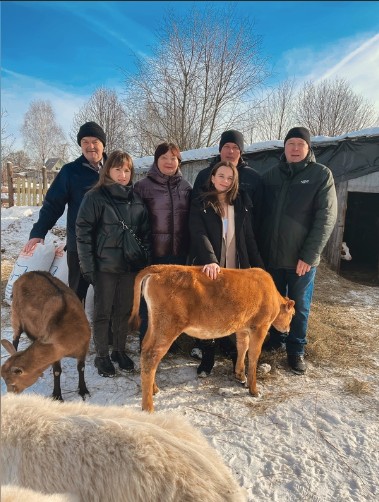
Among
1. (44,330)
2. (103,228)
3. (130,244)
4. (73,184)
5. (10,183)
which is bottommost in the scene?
(44,330)

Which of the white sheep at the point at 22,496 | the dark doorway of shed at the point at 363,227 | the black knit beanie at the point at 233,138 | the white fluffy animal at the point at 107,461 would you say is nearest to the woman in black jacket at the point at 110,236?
the black knit beanie at the point at 233,138

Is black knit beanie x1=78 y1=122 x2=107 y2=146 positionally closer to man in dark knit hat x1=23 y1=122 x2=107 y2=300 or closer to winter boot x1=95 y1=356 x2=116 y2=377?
man in dark knit hat x1=23 y1=122 x2=107 y2=300

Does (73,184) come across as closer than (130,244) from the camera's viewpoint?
No

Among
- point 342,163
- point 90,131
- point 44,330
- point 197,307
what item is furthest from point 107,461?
point 342,163

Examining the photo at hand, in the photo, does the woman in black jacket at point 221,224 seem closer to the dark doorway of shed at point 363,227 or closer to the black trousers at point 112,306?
the black trousers at point 112,306

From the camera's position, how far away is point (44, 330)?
3.47 m

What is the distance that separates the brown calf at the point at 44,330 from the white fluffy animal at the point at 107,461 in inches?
60.7

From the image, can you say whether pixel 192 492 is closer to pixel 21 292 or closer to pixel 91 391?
pixel 91 391

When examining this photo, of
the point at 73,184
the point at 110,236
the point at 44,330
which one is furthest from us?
the point at 73,184

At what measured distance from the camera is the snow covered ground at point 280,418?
8.42 ft

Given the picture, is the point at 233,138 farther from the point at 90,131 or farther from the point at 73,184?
the point at 73,184

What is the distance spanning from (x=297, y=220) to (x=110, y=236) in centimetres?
213

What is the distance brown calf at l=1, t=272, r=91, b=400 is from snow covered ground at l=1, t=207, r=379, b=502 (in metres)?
0.31

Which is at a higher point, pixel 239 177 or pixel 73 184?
pixel 239 177
